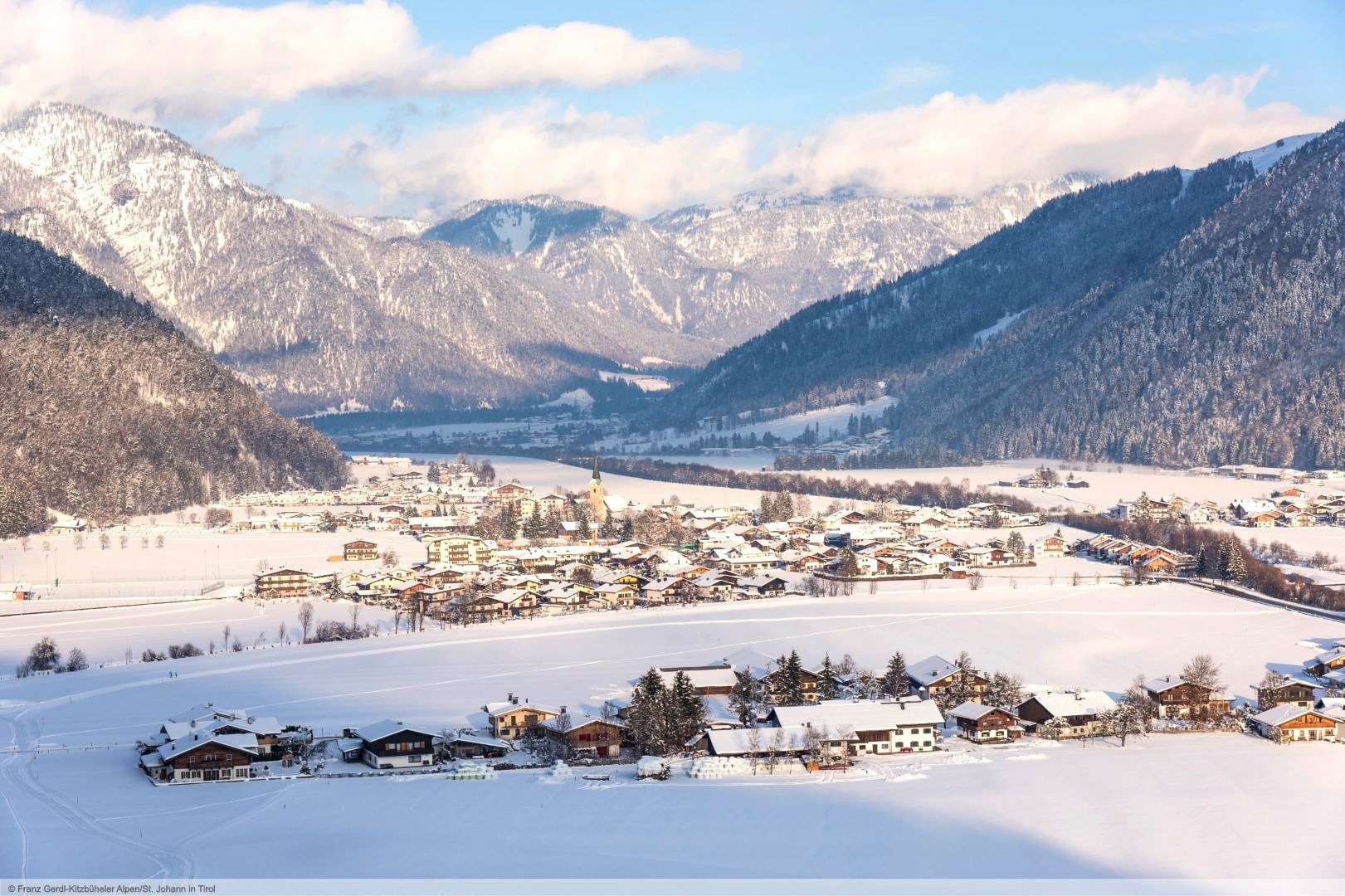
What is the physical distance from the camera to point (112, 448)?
3812 inches

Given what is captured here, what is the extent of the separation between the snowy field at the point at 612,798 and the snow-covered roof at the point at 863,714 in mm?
1372

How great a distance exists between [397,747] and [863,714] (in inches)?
406

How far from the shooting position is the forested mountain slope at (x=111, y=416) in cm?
9181

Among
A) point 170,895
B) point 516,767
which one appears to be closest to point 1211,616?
point 516,767

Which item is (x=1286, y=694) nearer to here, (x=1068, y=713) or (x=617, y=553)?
(x=1068, y=713)

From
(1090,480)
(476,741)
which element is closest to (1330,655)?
(476,741)

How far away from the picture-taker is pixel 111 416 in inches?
3971

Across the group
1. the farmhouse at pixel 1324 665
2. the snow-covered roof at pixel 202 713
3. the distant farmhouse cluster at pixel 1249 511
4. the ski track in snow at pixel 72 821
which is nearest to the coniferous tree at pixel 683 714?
the snow-covered roof at pixel 202 713

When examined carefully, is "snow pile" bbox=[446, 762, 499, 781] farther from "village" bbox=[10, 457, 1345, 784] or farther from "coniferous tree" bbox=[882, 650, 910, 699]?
"coniferous tree" bbox=[882, 650, 910, 699]

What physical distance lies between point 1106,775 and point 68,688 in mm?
26365

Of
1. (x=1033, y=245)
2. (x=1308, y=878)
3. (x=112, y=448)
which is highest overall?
(x=1033, y=245)

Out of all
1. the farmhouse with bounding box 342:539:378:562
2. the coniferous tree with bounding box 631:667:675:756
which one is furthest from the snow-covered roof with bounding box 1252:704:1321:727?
the farmhouse with bounding box 342:539:378:562

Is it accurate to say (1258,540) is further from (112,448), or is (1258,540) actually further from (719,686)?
(112,448)

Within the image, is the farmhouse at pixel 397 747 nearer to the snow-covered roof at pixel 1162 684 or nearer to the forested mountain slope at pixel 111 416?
the snow-covered roof at pixel 1162 684
